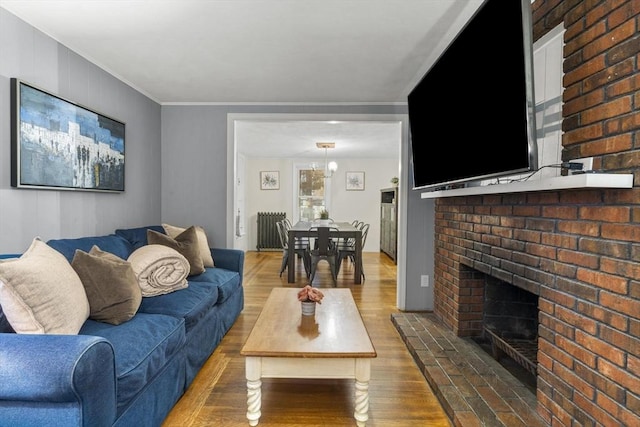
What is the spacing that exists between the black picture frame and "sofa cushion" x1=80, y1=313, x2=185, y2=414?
110 centimetres

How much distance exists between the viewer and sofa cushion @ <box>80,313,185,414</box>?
4.79 feet

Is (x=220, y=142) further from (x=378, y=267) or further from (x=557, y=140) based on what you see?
(x=378, y=267)

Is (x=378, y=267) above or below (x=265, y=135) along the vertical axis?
below

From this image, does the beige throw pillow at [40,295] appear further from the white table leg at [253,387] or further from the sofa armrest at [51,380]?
the white table leg at [253,387]

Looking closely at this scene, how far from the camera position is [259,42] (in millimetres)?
2447

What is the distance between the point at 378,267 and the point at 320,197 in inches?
106

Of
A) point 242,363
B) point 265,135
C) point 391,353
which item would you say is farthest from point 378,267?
point 242,363

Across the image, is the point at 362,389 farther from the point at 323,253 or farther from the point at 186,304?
the point at 323,253

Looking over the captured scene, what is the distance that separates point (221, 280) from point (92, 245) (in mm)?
994

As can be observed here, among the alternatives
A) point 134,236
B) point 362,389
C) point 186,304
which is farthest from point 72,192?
point 362,389

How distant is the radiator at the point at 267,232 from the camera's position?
26.3 feet

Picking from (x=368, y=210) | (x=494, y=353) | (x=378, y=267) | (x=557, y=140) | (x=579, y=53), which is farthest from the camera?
(x=368, y=210)

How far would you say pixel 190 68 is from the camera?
9.58ft

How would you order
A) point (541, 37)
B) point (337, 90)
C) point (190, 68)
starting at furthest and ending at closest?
point (337, 90), point (190, 68), point (541, 37)
